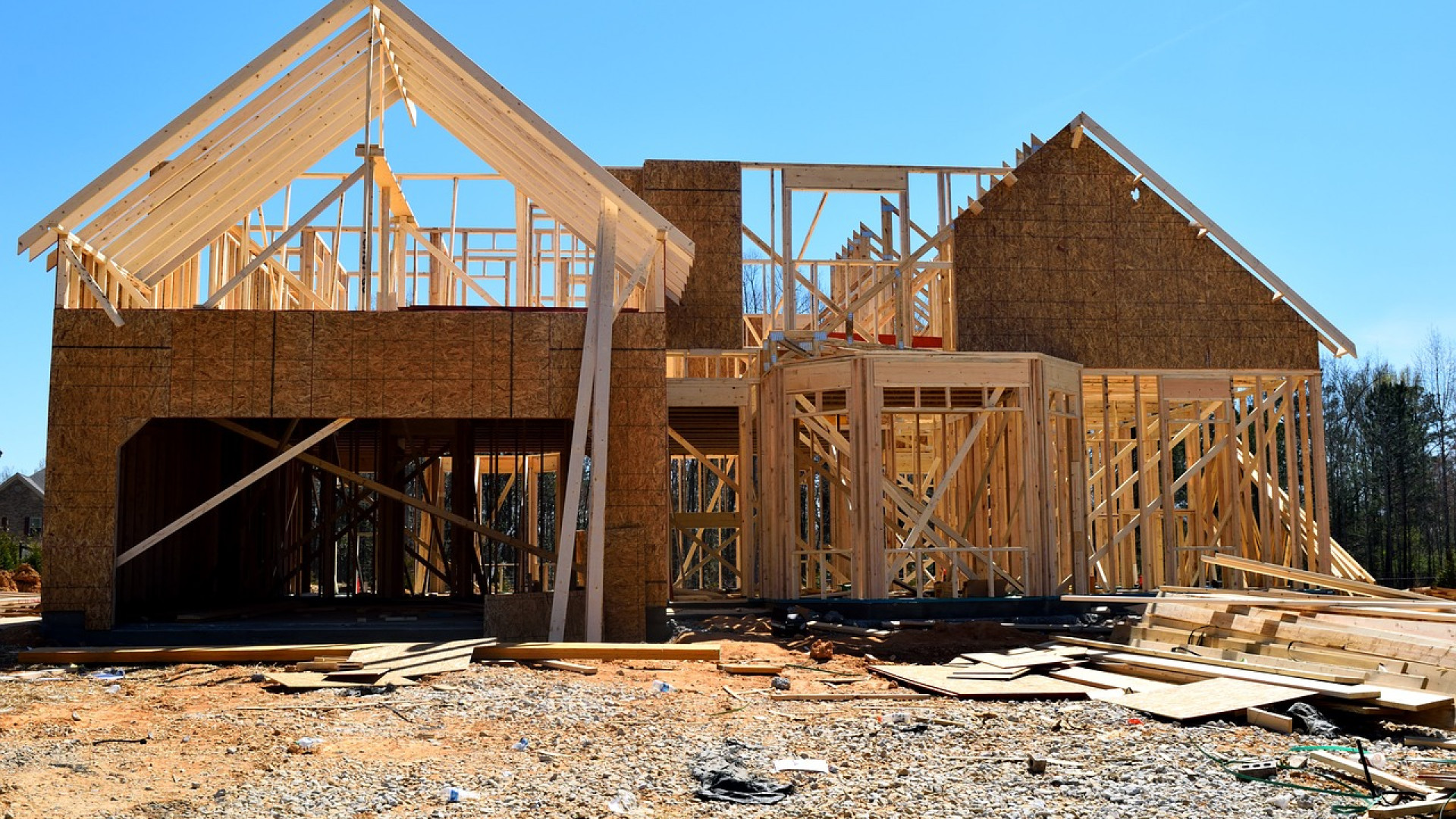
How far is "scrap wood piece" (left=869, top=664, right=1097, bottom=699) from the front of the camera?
9883 millimetres

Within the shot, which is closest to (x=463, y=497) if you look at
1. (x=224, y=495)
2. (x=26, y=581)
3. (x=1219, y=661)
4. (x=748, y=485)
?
(x=748, y=485)

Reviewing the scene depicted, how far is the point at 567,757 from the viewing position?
23.9ft

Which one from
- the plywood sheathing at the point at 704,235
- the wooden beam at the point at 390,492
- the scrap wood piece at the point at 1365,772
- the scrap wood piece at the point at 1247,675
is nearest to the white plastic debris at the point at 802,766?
the scrap wood piece at the point at 1365,772

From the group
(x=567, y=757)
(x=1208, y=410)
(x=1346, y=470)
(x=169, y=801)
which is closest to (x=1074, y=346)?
(x=1208, y=410)

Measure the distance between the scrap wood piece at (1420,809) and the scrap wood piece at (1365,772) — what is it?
182 mm

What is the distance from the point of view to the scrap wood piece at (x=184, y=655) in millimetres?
11742

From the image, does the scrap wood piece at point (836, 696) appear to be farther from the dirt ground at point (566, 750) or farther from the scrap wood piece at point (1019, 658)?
the scrap wood piece at point (1019, 658)

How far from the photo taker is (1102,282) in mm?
19516

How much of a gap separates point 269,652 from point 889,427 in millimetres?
12420

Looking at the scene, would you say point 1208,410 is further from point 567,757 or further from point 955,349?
point 567,757

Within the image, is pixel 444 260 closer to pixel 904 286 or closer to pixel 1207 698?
pixel 904 286

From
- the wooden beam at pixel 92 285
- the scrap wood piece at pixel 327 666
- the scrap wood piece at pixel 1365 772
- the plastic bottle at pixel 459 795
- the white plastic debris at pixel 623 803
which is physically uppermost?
the wooden beam at pixel 92 285

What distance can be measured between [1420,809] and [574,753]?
4518mm

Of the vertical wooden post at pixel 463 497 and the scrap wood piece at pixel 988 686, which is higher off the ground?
the vertical wooden post at pixel 463 497
